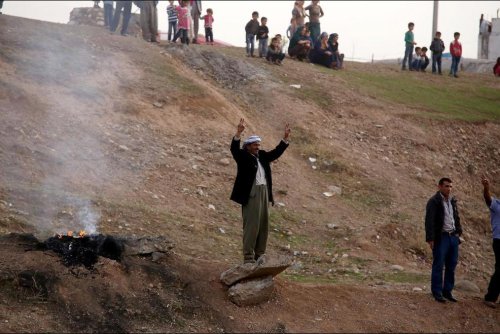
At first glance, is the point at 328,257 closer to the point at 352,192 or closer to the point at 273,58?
the point at 352,192

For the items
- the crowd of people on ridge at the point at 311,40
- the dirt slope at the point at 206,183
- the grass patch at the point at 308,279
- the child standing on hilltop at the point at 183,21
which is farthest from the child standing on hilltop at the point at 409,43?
the grass patch at the point at 308,279

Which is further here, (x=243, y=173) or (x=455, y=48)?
(x=455, y=48)

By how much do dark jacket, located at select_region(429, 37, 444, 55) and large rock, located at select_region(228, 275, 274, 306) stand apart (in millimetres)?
17814

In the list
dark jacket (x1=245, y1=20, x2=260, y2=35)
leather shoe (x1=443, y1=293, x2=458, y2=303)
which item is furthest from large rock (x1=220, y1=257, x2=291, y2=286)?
dark jacket (x1=245, y1=20, x2=260, y2=35)

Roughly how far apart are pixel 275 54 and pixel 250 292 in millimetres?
12957

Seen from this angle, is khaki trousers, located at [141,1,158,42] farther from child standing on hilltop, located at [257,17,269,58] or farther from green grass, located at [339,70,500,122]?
green grass, located at [339,70,500,122]

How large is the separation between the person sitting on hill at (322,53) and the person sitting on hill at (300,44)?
0.23 meters

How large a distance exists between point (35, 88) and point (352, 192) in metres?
6.49

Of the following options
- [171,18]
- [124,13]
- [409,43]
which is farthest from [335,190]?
[409,43]

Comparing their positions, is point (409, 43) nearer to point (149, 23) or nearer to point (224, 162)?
point (149, 23)

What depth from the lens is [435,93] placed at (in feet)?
72.9

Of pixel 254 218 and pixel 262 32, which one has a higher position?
pixel 262 32

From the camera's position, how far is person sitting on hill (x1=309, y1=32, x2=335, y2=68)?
2231 cm

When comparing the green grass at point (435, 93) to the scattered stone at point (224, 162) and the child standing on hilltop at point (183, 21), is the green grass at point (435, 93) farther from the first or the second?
the scattered stone at point (224, 162)
